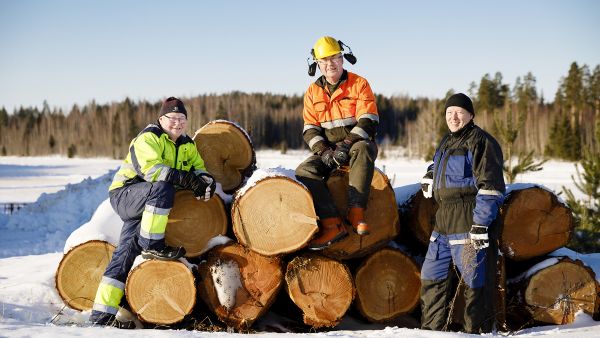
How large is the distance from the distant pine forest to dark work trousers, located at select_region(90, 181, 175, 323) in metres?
46.8

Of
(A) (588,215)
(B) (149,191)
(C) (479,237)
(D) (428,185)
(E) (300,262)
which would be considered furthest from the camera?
(A) (588,215)

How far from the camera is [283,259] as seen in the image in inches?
214

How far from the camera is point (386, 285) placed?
220 inches

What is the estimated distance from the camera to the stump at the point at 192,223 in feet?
17.6

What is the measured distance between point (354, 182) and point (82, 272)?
306 centimetres

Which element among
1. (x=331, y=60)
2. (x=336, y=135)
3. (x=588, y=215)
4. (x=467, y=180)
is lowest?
(x=588, y=215)

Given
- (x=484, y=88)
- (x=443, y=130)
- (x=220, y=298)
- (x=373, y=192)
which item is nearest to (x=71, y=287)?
(x=220, y=298)

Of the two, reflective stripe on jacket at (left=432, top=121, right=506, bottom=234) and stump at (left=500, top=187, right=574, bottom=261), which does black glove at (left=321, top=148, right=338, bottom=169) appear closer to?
reflective stripe on jacket at (left=432, top=121, right=506, bottom=234)

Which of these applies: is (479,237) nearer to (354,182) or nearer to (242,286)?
(354,182)

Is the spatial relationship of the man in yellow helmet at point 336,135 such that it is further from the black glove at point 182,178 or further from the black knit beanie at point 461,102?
the black glove at point 182,178

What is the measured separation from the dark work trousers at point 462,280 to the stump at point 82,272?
3355mm

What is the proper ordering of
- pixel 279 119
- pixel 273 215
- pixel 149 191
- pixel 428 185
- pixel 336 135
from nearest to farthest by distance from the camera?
pixel 149 191
pixel 273 215
pixel 428 185
pixel 336 135
pixel 279 119

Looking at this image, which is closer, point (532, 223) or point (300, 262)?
point (300, 262)

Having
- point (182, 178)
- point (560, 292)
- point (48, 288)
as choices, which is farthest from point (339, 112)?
point (48, 288)
